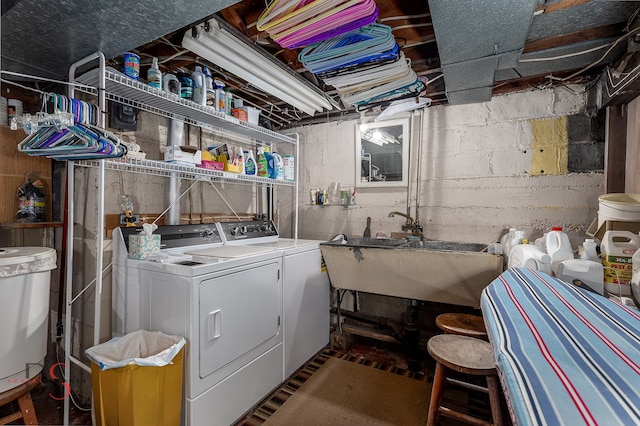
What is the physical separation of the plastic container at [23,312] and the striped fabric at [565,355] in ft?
7.02

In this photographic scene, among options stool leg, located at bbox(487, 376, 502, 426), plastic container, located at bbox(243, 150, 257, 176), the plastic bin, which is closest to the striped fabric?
stool leg, located at bbox(487, 376, 502, 426)

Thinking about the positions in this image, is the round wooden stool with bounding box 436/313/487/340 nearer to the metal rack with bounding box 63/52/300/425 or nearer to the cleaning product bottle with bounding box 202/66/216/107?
the metal rack with bounding box 63/52/300/425

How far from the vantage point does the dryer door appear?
5.57 ft

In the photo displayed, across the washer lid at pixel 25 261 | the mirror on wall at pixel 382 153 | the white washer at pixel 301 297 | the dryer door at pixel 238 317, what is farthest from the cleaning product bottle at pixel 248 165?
the washer lid at pixel 25 261

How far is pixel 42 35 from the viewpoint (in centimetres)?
145

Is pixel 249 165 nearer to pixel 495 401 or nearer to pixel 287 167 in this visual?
pixel 287 167

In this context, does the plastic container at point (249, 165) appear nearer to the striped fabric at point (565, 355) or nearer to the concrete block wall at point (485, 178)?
the concrete block wall at point (485, 178)

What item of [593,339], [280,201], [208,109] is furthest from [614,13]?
[280,201]

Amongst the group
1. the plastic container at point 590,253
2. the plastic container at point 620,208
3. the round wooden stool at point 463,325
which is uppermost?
the plastic container at point 620,208

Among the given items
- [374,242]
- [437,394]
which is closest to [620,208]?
[437,394]

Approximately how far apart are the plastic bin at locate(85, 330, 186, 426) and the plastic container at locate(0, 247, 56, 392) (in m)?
0.37

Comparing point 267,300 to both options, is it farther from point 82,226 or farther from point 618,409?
point 618,409

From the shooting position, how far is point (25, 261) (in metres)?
1.59

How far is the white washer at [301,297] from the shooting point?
238cm
